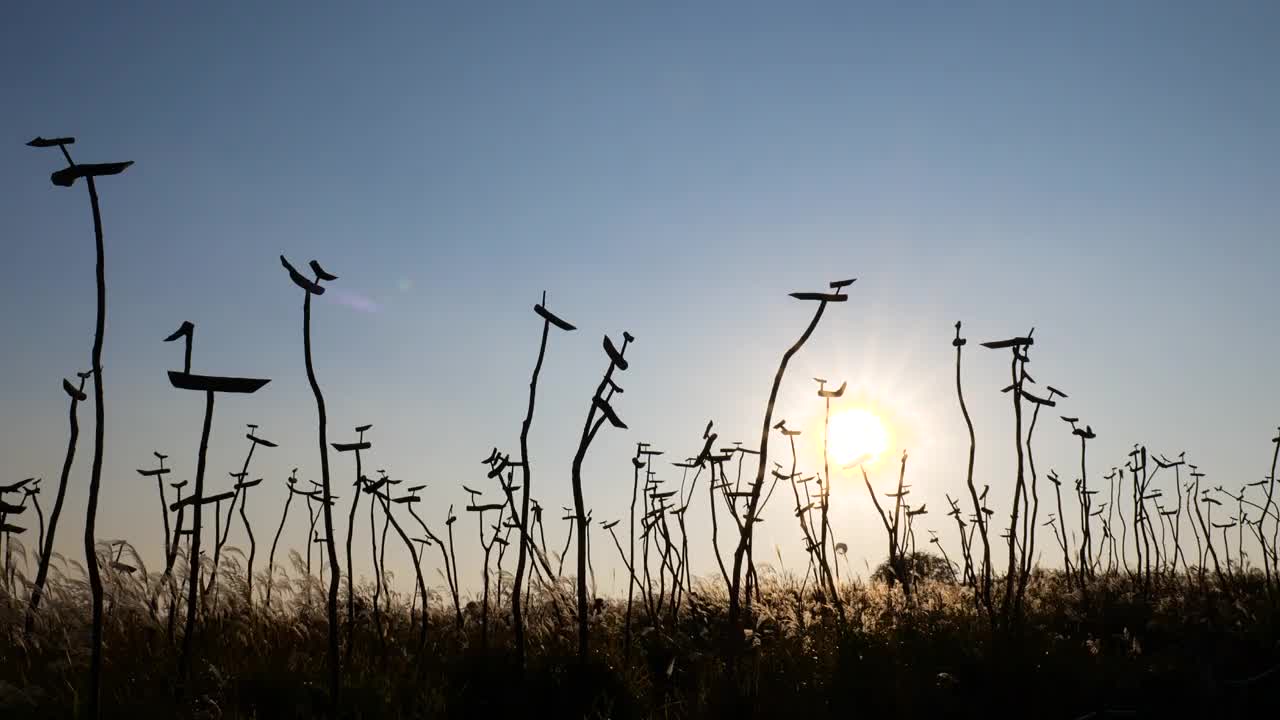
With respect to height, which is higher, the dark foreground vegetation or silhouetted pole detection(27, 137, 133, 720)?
silhouetted pole detection(27, 137, 133, 720)

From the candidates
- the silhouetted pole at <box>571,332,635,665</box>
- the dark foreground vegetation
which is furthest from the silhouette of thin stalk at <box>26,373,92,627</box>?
the silhouetted pole at <box>571,332,635,665</box>

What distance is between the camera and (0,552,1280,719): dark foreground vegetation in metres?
4.99

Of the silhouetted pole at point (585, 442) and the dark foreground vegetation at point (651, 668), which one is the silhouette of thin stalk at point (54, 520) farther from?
the silhouetted pole at point (585, 442)

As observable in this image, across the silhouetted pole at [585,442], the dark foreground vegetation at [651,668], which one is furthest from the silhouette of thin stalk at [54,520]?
the silhouetted pole at [585,442]

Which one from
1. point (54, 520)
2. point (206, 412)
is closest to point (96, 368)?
point (206, 412)

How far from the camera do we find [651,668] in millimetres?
7320

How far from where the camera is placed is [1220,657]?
6953mm

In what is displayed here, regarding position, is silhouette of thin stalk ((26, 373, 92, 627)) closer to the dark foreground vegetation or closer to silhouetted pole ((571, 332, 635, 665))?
the dark foreground vegetation

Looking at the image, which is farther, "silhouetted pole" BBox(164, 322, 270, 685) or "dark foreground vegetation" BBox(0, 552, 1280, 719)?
"dark foreground vegetation" BBox(0, 552, 1280, 719)

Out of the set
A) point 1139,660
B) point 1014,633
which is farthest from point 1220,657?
point 1014,633

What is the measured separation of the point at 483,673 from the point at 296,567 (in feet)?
8.60

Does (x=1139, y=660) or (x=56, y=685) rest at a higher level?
(x=56, y=685)

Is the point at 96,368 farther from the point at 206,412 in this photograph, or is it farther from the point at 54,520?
the point at 54,520

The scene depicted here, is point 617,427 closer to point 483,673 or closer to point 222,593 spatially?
point 483,673
